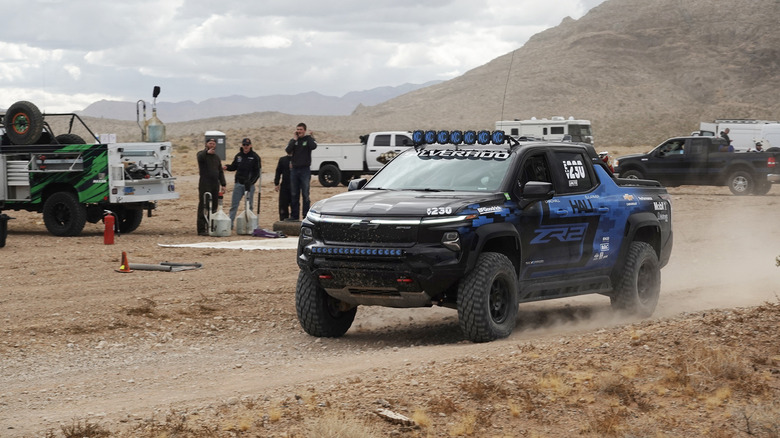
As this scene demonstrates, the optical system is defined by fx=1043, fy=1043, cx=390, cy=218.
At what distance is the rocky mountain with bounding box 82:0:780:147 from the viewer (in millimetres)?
104000

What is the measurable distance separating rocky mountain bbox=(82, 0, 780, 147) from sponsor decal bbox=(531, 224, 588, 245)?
8095 centimetres

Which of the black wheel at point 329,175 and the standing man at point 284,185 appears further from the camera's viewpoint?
the black wheel at point 329,175

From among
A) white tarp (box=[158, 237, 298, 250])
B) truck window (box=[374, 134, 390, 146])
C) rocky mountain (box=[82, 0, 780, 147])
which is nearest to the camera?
white tarp (box=[158, 237, 298, 250])

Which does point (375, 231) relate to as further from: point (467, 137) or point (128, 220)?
point (128, 220)

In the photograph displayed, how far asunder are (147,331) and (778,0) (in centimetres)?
12571

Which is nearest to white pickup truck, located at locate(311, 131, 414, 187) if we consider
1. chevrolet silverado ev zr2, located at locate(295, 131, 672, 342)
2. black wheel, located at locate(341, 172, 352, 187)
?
black wheel, located at locate(341, 172, 352, 187)

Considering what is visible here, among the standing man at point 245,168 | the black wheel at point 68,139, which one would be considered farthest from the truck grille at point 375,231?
the black wheel at point 68,139

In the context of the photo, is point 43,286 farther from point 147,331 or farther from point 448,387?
point 448,387

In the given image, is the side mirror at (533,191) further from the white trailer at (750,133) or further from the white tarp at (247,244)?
the white trailer at (750,133)

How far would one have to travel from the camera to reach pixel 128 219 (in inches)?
796

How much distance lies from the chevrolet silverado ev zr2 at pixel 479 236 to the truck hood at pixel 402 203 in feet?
0.04

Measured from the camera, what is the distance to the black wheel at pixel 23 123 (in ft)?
62.8

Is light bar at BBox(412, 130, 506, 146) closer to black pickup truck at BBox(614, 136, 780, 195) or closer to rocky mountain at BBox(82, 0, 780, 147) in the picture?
black pickup truck at BBox(614, 136, 780, 195)

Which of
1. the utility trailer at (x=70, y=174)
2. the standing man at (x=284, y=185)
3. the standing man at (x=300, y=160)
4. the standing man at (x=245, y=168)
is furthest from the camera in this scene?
the standing man at (x=284, y=185)
